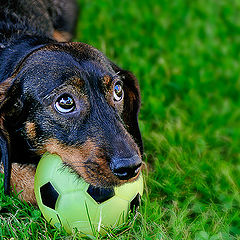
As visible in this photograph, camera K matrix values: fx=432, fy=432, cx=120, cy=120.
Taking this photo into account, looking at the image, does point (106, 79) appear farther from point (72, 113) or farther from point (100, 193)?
point (100, 193)

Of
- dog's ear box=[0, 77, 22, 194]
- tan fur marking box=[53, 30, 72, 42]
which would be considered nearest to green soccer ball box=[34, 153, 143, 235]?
dog's ear box=[0, 77, 22, 194]

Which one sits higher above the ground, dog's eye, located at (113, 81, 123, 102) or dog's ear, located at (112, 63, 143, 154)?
dog's eye, located at (113, 81, 123, 102)

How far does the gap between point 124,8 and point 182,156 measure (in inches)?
144

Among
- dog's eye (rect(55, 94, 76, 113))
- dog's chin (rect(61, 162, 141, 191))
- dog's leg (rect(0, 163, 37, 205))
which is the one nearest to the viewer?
dog's chin (rect(61, 162, 141, 191))

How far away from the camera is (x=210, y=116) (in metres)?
5.66

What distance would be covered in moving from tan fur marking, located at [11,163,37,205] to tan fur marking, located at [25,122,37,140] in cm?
40

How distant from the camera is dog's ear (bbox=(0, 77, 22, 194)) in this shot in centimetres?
354

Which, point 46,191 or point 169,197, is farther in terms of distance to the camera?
point 169,197

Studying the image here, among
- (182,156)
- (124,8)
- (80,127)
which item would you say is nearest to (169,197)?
(182,156)

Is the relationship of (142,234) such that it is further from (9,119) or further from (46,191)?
(9,119)

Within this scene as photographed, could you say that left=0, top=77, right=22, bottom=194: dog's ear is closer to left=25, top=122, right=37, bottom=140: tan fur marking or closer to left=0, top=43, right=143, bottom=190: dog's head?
left=0, top=43, right=143, bottom=190: dog's head

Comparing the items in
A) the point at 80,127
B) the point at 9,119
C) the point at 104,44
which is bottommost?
Answer: the point at 104,44

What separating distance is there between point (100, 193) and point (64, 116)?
0.68m

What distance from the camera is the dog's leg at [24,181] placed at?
383 centimetres
